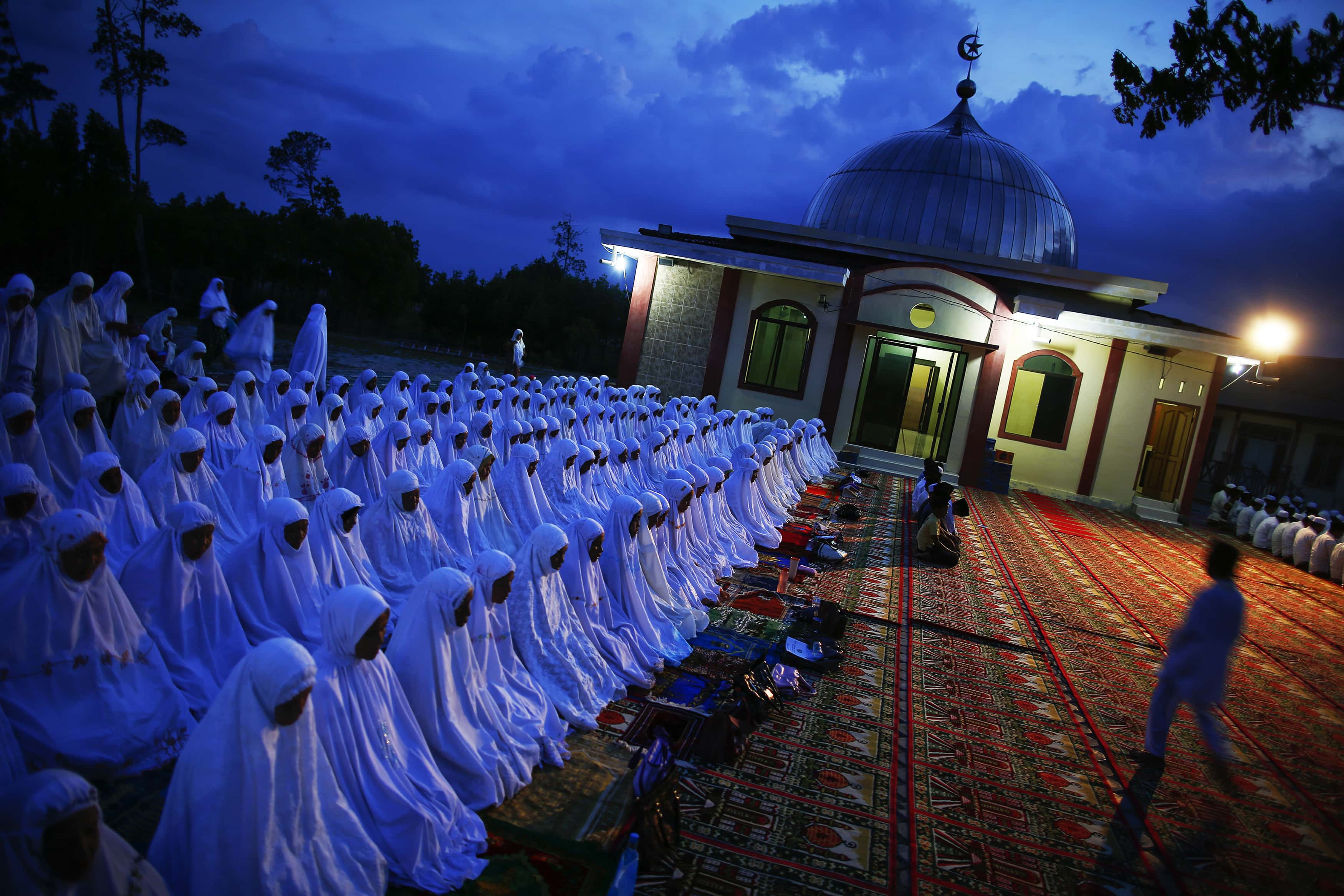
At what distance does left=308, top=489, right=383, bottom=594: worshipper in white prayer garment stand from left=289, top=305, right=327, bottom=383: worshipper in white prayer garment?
305 inches

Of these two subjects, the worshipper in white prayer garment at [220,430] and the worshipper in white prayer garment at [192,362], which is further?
the worshipper in white prayer garment at [192,362]

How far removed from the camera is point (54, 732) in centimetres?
312

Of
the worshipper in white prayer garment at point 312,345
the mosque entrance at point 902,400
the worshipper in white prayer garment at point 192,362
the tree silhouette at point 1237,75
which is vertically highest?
the tree silhouette at point 1237,75

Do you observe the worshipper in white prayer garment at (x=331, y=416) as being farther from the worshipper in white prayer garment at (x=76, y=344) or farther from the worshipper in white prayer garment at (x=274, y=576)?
the worshipper in white prayer garment at (x=274, y=576)

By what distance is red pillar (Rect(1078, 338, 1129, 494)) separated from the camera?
16859 mm

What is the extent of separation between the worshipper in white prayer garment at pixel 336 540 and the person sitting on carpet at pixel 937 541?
675cm

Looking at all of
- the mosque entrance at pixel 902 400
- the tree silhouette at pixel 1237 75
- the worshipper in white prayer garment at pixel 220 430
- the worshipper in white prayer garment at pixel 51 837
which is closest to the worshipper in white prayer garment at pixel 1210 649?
A: the tree silhouette at pixel 1237 75

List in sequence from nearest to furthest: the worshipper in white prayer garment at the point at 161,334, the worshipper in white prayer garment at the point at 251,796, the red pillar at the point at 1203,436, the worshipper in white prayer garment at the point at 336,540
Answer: the worshipper in white prayer garment at the point at 251,796
the worshipper in white prayer garment at the point at 336,540
the worshipper in white prayer garment at the point at 161,334
the red pillar at the point at 1203,436

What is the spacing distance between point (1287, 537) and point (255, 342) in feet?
57.4

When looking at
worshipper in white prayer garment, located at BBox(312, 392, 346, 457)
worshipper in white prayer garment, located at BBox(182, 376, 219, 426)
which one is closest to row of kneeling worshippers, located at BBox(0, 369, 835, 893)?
worshipper in white prayer garment, located at BBox(182, 376, 219, 426)

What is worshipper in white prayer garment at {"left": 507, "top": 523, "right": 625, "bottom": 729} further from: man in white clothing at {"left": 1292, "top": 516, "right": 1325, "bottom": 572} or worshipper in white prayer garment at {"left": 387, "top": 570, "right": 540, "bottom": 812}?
man in white clothing at {"left": 1292, "top": 516, "right": 1325, "bottom": 572}

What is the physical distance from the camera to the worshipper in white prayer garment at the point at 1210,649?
443cm

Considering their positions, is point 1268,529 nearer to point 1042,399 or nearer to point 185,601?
point 1042,399

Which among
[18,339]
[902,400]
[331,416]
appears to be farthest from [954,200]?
[18,339]
